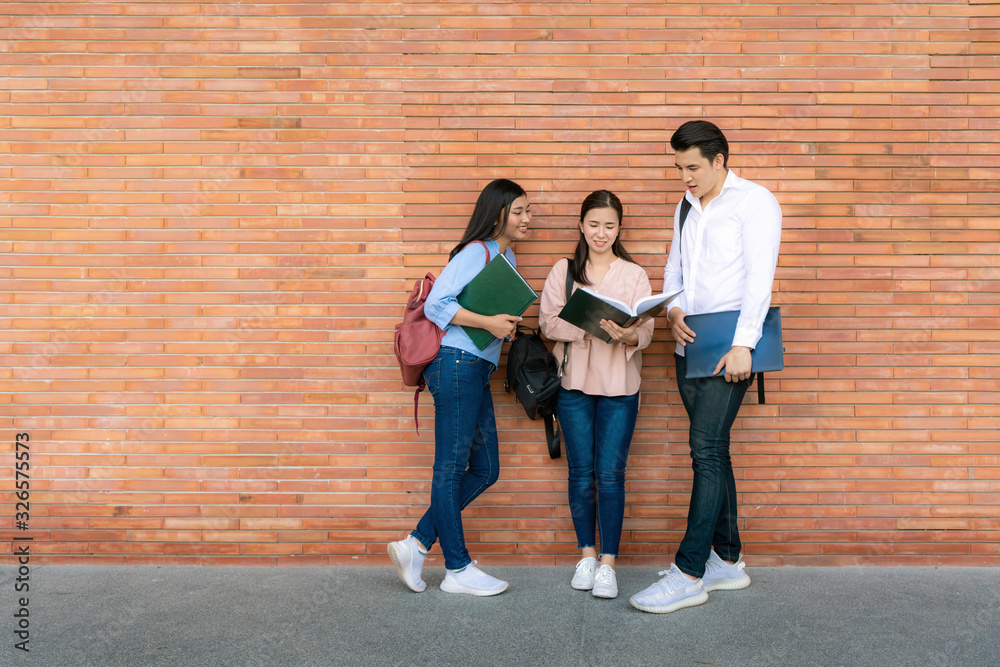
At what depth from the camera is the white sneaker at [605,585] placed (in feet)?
11.4

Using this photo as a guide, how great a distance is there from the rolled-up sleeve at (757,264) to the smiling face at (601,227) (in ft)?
2.23

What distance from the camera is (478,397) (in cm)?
357

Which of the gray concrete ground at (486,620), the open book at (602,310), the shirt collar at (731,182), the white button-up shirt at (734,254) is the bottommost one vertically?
the gray concrete ground at (486,620)

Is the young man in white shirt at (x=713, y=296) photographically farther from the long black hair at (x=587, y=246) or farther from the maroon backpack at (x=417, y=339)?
the maroon backpack at (x=417, y=339)

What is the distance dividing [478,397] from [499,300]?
21.0 inches

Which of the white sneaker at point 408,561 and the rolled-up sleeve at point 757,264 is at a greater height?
the rolled-up sleeve at point 757,264

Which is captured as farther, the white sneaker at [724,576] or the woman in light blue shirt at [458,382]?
the white sneaker at [724,576]

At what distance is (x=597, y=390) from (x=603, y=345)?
0.80ft

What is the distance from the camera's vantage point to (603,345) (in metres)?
3.65

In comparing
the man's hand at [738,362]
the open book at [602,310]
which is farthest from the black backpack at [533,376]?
the man's hand at [738,362]

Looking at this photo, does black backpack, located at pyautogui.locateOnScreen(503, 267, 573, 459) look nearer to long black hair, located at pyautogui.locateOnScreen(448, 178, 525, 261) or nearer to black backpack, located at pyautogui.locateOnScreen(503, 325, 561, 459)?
black backpack, located at pyautogui.locateOnScreen(503, 325, 561, 459)

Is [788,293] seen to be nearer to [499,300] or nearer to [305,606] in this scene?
[499,300]

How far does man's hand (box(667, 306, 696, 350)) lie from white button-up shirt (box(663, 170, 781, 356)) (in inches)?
1.9

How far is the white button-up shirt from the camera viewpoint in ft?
10.5
